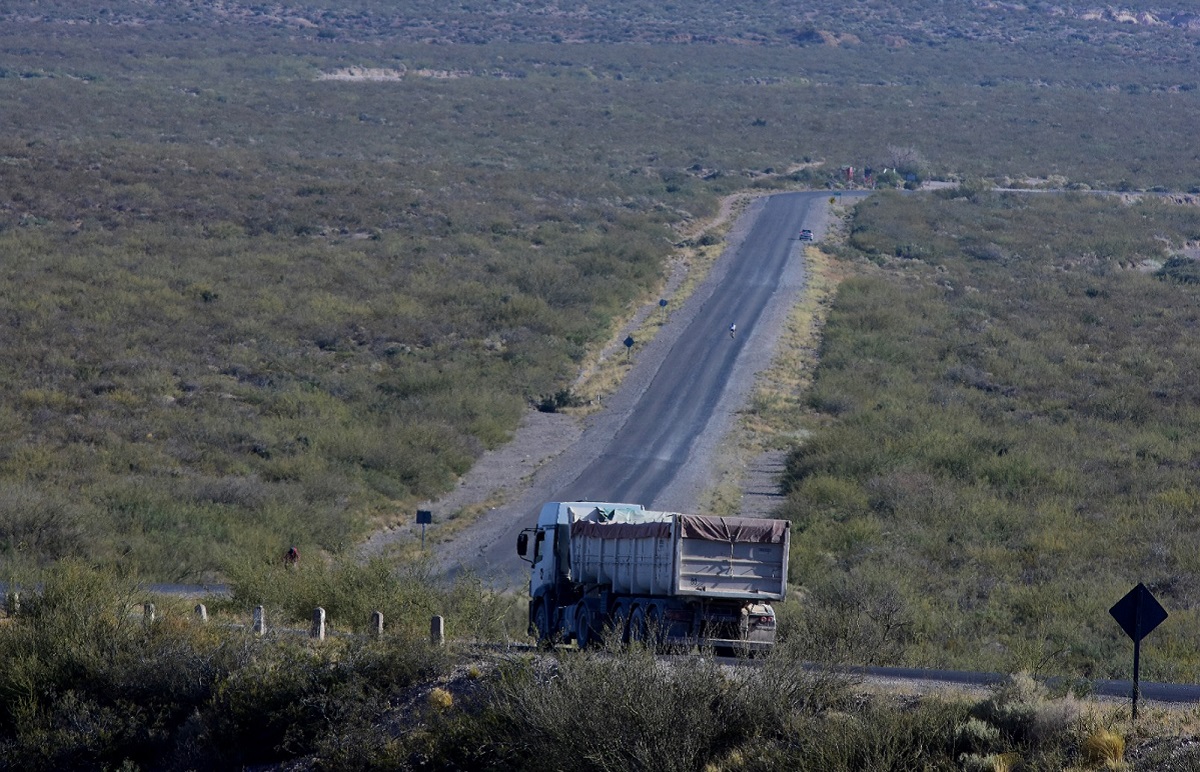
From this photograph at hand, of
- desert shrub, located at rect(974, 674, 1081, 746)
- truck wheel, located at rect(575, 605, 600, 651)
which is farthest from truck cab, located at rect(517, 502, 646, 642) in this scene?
desert shrub, located at rect(974, 674, 1081, 746)

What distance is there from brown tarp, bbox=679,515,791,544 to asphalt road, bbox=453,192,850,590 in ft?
12.0

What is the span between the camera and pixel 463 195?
7675 cm

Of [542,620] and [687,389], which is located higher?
[542,620]

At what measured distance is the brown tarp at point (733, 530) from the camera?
17844 mm

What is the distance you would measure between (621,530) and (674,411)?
75.2 ft

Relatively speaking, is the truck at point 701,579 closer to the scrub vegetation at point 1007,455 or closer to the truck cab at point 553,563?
the truck cab at point 553,563

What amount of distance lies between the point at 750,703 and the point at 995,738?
93.9 inches

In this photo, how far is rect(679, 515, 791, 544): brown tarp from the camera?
17.8 meters

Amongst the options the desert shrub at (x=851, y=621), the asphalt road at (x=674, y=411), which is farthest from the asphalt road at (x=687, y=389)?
the desert shrub at (x=851, y=621)

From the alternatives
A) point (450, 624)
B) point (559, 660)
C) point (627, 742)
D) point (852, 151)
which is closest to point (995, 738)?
point (627, 742)

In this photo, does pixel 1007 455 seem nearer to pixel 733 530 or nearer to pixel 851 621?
pixel 851 621

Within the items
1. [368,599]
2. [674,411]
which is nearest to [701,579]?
[368,599]

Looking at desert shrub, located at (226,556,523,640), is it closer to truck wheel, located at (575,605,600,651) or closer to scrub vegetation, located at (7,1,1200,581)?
truck wheel, located at (575,605,600,651)

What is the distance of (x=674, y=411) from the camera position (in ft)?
138
